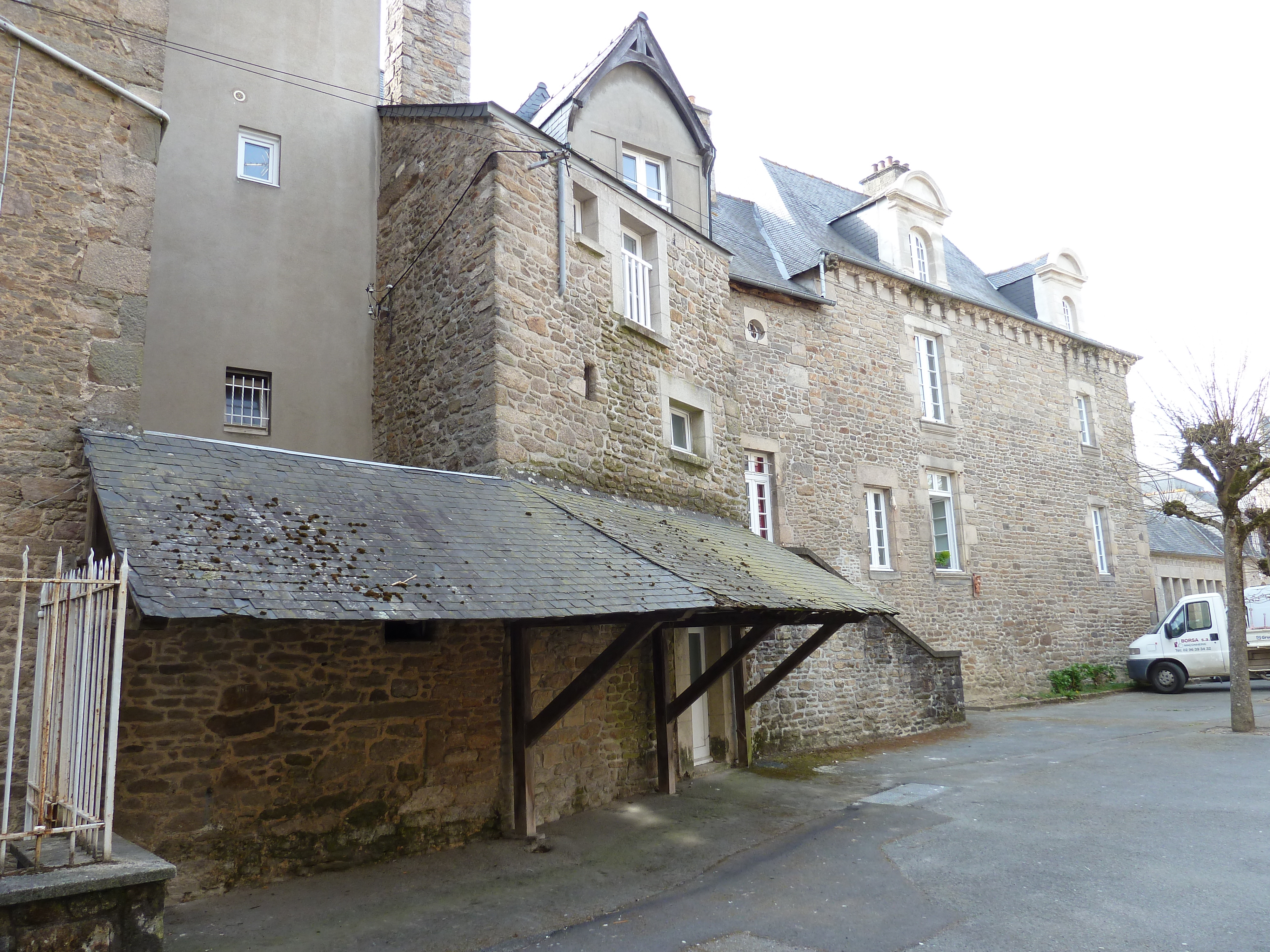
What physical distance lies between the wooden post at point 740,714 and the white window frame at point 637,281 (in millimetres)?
3407

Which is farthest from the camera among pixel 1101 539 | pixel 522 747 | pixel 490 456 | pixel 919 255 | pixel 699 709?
pixel 1101 539

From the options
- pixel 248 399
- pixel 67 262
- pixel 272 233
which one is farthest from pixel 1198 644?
pixel 67 262

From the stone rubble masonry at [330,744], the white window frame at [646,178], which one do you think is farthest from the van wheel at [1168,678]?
the white window frame at [646,178]

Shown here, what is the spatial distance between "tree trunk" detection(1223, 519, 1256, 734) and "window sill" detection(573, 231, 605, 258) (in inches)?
317

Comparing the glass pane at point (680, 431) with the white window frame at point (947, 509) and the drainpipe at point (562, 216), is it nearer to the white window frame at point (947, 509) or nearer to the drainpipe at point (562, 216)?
the drainpipe at point (562, 216)

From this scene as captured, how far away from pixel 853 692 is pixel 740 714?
2024 millimetres

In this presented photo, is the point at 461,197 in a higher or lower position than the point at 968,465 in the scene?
higher

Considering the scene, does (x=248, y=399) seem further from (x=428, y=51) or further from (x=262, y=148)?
(x=428, y=51)

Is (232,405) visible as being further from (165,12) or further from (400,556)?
(400,556)

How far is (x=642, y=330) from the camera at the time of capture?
8.96 m

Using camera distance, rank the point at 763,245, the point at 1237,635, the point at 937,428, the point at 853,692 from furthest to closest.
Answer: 1. the point at 937,428
2. the point at 763,245
3. the point at 853,692
4. the point at 1237,635

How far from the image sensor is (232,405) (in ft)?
27.1

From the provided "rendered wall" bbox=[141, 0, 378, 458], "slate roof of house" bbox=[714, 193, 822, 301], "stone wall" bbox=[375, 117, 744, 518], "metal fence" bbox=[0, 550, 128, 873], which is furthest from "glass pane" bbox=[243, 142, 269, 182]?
"metal fence" bbox=[0, 550, 128, 873]

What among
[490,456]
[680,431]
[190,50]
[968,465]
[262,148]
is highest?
[190,50]
